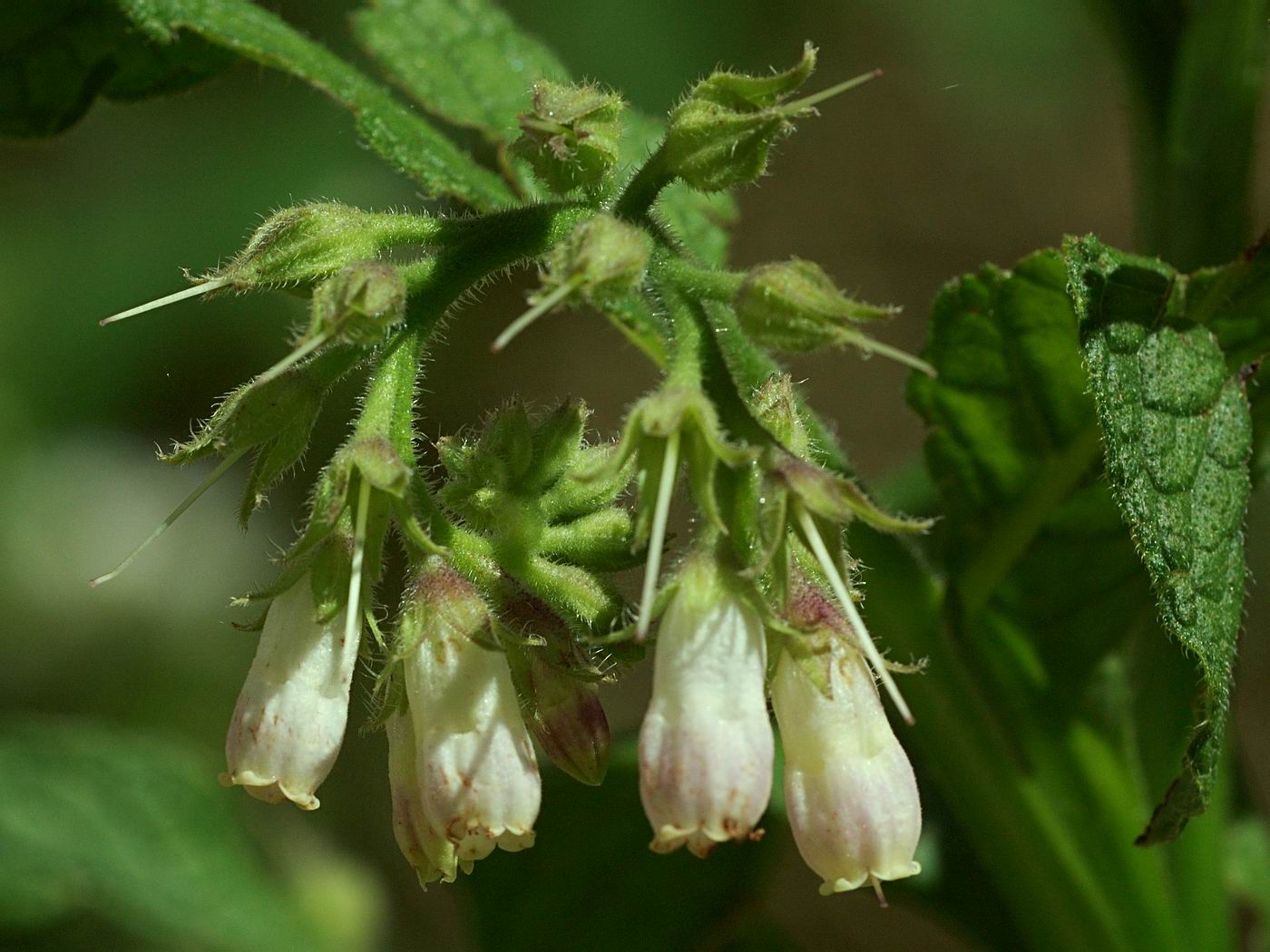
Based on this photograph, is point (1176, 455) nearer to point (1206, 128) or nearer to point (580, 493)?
point (580, 493)

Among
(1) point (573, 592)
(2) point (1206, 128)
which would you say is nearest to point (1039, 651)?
(2) point (1206, 128)

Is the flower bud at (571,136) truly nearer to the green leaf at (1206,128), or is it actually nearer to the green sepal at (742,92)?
the green sepal at (742,92)

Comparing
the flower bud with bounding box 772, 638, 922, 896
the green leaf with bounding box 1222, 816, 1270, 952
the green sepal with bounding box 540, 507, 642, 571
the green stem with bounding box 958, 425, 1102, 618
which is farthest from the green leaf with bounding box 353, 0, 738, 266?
the green leaf with bounding box 1222, 816, 1270, 952

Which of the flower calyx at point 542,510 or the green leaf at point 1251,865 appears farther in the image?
the green leaf at point 1251,865

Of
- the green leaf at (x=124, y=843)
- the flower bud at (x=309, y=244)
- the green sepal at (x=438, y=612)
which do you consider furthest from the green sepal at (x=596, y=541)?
the green leaf at (x=124, y=843)

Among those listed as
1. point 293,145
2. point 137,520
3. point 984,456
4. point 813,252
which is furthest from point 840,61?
point 984,456

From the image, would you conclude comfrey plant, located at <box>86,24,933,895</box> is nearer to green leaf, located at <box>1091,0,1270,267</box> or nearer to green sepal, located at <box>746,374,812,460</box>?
green sepal, located at <box>746,374,812,460</box>

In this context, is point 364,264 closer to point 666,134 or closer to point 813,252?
point 666,134
